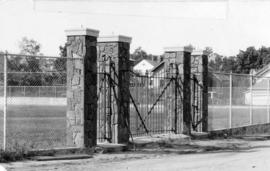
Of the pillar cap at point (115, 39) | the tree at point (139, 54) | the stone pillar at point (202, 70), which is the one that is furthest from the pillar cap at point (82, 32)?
the tree at point (139, 54)

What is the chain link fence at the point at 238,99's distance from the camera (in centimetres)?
2245

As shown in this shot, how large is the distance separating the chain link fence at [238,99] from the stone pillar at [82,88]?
8037 millimetres

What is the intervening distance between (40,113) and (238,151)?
20.4m

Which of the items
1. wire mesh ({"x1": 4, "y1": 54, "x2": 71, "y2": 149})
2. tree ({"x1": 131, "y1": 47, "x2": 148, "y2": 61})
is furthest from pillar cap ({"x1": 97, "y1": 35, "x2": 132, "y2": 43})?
tree ({"x1": 131, "y1": 47, "x2": 148, "y2": 61})

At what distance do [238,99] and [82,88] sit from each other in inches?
431

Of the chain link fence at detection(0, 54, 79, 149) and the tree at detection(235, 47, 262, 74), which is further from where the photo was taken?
the tree at detection(235, 47, 262, 74)

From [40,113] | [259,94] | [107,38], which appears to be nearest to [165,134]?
[107,38]

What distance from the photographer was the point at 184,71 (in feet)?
61.8

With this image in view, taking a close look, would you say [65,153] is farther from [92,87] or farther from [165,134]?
[165,134]

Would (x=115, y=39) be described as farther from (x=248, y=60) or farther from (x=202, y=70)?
(x=248, y=60)

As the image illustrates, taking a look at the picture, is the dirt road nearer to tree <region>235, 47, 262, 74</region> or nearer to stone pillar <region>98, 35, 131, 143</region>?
stone pillar <region>98, 35, 131, 143</region>

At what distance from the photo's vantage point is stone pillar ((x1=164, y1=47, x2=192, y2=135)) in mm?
18828

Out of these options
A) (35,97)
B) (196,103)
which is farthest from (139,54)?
(196,103)

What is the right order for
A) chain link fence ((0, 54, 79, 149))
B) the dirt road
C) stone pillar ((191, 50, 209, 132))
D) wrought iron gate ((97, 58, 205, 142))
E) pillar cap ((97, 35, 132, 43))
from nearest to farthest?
the dirt road
pillar cap ((97, 35, 132, 43))
wrought iron gate ((97, 58, 205, 142))
stone pillar ((191, 50, 209, 132))
chain link fence ((0, 54, 79, 149))
